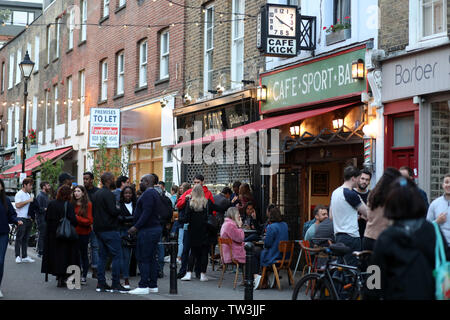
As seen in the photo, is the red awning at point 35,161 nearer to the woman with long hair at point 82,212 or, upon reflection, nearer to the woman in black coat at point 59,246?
the woman with long hair at point 82,212

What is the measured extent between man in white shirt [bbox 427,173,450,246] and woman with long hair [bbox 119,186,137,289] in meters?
5.13

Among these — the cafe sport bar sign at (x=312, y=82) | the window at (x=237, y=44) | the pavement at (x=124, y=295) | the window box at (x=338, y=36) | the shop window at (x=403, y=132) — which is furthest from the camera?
the window at (x=237, y=44)

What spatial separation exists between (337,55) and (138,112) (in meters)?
11.4

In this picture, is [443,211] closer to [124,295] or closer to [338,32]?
[124,295]

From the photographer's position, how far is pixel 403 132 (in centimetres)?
1310

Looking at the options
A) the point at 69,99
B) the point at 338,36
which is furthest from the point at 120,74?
the point at 338,36

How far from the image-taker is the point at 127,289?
12.1m

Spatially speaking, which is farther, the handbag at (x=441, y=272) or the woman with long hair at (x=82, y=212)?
the woman with long hair at (x=82, y=212)

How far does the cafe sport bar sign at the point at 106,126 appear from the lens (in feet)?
79.8

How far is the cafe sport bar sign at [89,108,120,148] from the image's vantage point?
24.3 meters

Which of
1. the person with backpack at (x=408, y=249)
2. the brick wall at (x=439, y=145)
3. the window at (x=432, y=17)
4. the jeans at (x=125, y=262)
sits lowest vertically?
the jeans at (x=125, y=262)

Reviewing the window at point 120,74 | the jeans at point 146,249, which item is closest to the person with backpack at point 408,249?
the jeans at point 146,249

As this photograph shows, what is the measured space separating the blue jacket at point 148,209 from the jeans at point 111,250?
58 centimetres

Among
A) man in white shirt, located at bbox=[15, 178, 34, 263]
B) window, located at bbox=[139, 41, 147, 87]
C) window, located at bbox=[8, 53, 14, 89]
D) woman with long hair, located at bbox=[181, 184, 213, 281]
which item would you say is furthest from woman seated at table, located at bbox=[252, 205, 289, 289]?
window, located at bbox=[8, 53, 14, 89]
